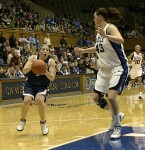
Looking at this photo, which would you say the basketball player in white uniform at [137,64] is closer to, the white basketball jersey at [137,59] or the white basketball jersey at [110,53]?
the white basketball jersey at [137,59]

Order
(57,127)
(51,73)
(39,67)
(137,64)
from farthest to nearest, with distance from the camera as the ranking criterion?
(137,64) → (57,127) → (51,73) → (39,67)

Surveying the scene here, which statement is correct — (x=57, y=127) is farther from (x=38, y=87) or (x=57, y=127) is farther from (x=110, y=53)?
(x=110, y=53)

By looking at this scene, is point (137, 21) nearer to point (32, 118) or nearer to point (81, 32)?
point (81, 32)

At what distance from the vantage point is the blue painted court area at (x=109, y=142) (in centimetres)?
598

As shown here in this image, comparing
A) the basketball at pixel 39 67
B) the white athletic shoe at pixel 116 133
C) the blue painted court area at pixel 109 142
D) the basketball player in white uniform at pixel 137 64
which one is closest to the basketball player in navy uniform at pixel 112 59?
the white athletic shoe at pixel 116 133

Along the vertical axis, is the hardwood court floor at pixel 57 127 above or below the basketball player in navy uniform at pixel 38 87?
below

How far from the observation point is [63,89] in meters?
18.2

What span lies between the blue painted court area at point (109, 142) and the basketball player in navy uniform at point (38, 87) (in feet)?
3.55

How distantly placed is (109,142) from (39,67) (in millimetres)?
1756

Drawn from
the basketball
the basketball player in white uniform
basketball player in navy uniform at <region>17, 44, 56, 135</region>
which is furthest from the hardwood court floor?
the basketball player in white uniform

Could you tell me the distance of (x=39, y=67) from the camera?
23.4 feet

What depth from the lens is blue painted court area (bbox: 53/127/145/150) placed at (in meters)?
5.98

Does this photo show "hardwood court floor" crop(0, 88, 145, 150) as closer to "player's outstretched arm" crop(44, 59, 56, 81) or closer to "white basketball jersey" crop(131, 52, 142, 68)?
"player's outstretched arm" crop(44, 59, 56, 81)

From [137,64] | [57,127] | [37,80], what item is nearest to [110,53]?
[37,80]
